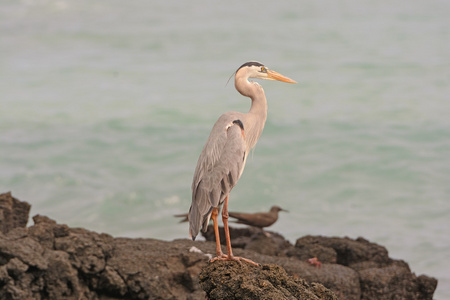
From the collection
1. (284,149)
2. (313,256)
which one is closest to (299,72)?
(284,149)

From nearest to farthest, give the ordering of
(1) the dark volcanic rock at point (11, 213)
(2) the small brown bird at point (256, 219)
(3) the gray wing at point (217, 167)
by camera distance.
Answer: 1. (3) the gray wing at point (217, 167)
2. (1) the dark volcanic rock at point (11, 213)
3. (2) the small brown bird at point (256, 219)

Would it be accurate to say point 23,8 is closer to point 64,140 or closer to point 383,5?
point 64,140

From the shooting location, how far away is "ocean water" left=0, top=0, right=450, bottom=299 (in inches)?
661

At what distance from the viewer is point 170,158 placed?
19.5 metres

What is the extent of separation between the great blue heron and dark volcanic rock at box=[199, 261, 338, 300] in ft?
1.50

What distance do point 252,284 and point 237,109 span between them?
54.9 feet

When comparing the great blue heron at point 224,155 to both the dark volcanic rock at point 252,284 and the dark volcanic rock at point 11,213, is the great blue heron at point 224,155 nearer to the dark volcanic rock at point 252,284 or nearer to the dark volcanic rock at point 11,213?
the dark volcanic rock at point 252,284

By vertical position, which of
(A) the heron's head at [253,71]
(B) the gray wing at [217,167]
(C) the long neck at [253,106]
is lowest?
(B) the gray wing at [217,167]

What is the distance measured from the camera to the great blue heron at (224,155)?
225 inches

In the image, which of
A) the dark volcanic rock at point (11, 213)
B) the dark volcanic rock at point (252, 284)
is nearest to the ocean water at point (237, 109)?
the dark volcanic rock at point (11, 213)

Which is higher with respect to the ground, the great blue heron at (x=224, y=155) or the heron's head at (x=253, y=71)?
the heron's head at (x=253, y=71)

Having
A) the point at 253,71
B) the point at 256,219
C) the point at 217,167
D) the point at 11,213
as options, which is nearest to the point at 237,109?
the point at 256,219

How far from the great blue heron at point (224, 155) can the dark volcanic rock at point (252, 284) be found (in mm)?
459

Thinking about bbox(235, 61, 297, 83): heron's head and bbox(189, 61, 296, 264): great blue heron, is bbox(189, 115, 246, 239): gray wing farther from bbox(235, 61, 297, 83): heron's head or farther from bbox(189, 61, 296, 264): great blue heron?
bbox(235, 61, 297, 83): heron's head
